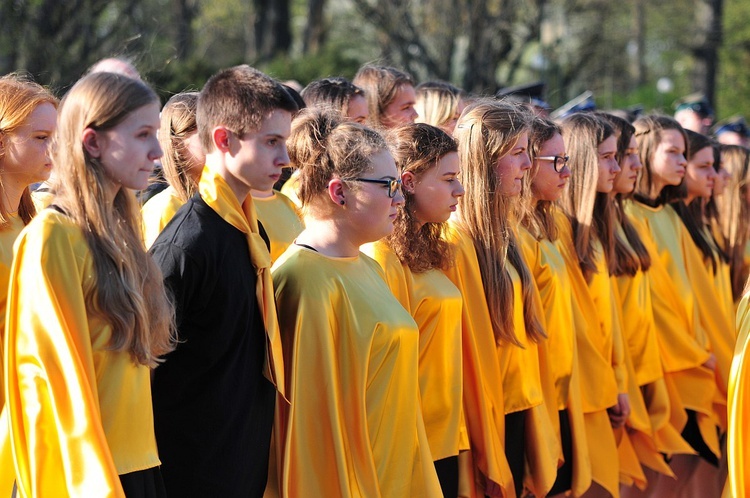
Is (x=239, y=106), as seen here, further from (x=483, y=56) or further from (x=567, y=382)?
(x=483, y=56)

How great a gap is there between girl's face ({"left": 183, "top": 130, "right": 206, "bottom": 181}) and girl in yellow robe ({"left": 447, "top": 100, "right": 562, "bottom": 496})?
1.16 metres

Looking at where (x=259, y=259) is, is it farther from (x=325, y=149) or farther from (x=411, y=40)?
(x=411, y=40)

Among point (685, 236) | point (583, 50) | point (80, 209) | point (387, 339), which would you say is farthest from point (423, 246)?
point (583, 50)

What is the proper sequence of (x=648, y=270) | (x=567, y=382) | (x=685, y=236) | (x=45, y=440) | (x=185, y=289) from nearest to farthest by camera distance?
(x=45, y=440) < (x=185, y=289) < (x=567, y=382) < (x=648, y=270) < (x=685, y=236)

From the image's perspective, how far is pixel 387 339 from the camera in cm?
378

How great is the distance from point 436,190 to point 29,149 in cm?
159

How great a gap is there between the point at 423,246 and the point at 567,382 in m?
1.30

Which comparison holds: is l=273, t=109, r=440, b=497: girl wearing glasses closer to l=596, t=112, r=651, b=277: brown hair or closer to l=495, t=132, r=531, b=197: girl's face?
l=495, t=132, r=531, b=197: girl's face

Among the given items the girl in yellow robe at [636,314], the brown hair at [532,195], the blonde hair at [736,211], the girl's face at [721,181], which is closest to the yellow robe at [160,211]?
the brown hair at [532,195]

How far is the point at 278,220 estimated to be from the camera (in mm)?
4895

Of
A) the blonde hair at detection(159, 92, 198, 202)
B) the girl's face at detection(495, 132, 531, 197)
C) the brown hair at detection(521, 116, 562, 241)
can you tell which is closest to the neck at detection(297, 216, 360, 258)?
the blonde hair at detection(159, 92, 198, 202)

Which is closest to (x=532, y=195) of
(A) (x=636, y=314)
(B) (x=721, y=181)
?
(A) (x=636, y=314)

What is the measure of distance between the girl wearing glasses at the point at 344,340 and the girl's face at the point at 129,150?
0.79 metres

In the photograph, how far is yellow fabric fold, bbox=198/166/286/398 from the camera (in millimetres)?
3457
